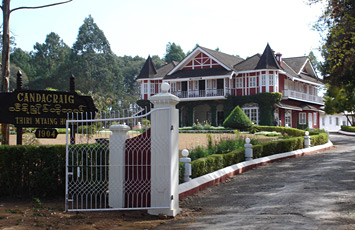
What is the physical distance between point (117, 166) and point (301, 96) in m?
39.3

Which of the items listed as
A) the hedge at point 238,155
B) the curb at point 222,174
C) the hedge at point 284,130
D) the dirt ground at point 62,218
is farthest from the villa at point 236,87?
the dirt ground at point 62,218

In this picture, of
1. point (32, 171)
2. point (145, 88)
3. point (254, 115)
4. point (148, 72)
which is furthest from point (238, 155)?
point (145, 88)

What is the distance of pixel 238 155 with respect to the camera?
13.1 metres

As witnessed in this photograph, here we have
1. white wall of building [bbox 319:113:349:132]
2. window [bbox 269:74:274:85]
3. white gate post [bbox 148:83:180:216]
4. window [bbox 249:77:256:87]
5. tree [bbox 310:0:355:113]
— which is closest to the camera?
white gate post [bbox 148:83:180:216]

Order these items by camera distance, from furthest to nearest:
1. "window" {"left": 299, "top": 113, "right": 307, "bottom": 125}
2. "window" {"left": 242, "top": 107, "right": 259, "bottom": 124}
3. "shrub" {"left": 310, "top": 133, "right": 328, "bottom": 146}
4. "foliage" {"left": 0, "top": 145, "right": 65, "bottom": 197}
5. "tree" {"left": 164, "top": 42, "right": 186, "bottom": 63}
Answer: "tree" {"left": 164, "top": 42, "right": 186, "bottom": 63} → "window" {"left": 299, "top": 113, "right": 307, "bottom": 125} → "window" {"left": 242, "top": 107, "right": 259, "bottom": 124} → "shrub" {"left": 310, "top": 133, "right": 328, "bottom": 146} → "foliage" {"left": 0, "top": 145, "right": 65, "bottom": 197}

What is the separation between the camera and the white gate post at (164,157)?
6938mm

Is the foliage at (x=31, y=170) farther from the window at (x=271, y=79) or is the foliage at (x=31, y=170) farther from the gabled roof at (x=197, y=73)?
the window at (x=271, y=79)

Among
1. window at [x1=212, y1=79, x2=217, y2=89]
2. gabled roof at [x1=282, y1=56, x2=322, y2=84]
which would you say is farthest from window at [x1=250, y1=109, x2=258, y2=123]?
gabled roof at [x1=282, y1=56, x2=322, y2=84]

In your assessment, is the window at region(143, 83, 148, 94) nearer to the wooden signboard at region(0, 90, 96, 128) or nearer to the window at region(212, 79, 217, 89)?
the window at region(212, 79, 217, 89)

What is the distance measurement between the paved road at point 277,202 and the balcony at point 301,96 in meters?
28.8

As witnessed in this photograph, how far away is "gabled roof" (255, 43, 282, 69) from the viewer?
1508 inches

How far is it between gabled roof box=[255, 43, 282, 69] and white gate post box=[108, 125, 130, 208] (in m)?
32.7

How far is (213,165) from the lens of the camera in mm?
11180

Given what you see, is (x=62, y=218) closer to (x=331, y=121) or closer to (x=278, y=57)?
(x=278, y=57)
